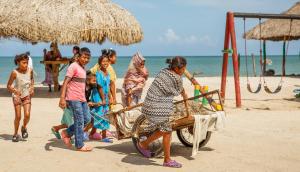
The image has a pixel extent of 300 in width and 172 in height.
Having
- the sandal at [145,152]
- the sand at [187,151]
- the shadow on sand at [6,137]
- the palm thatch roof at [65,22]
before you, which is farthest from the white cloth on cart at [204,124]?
the palm thatch roof at [65,22]

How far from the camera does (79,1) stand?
1459 cm

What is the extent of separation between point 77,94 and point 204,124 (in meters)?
1.79

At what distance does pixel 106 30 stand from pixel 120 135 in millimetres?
8072

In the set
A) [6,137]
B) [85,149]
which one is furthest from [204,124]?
[6,137]

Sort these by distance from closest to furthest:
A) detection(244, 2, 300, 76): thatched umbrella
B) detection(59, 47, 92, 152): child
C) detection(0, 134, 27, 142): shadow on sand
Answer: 1. detection(59, 47, 92, 152): child
2. detection(0, 134, 27, 142): shadow on sand
3. detection(244, 2, 300, 76): thatched umbrella

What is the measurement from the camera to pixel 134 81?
784 cm

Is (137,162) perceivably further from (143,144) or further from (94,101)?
(94,101)

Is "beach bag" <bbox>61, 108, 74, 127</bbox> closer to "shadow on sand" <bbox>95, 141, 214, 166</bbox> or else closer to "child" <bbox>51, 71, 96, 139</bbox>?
"child" <bbox>51, 71, 96, 139</bbox>

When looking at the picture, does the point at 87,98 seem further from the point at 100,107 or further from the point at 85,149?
the point at 85,149

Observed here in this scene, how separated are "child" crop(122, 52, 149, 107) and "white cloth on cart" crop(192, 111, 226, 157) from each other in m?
2.05

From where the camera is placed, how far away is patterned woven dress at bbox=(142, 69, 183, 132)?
220 inches

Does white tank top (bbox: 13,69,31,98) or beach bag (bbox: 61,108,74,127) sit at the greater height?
white tank top (bbox: 13,69,31,98)

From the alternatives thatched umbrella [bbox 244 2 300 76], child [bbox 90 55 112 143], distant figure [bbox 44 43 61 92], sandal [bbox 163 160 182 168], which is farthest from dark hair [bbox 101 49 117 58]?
thatched umbrella [bbox 244 2 300 76]

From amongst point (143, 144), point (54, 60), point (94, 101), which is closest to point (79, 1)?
point (54, 60)
